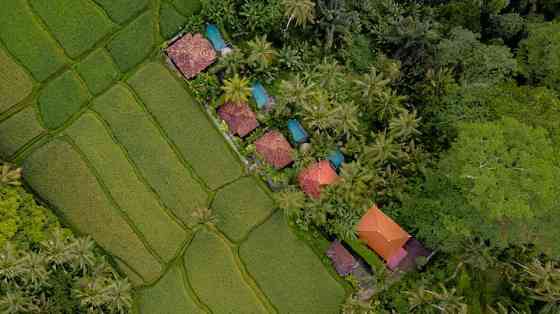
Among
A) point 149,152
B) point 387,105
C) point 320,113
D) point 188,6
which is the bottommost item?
point 387,105

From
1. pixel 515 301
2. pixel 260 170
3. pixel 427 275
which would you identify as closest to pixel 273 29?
pixel 260 170

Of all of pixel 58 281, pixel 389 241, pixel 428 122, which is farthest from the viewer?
pixel 428 122

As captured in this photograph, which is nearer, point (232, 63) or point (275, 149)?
point (232, 63)

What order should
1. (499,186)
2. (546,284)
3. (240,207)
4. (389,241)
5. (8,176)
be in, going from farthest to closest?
(240,207)
(389,241)
(8,176)
(546,284)
(499,186)

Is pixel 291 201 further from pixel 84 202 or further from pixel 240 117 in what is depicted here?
pixel 84 202

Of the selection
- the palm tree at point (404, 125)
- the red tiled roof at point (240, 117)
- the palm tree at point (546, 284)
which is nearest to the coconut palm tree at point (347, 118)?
the palm tree at point (404, 125)

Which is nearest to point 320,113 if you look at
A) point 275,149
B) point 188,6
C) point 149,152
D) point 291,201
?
point 275,149
